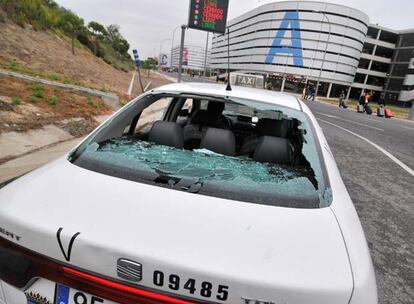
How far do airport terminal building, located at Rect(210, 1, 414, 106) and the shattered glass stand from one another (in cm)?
8086

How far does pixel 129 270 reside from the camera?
1.10m

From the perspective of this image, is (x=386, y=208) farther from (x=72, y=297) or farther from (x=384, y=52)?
(x=384, y=52)

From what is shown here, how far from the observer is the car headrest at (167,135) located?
2305 mm

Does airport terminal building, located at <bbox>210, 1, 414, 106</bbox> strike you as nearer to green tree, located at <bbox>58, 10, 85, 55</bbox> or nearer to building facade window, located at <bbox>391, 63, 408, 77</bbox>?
building facade window, located at <bbox>391, 63, 408, 77</bbox>

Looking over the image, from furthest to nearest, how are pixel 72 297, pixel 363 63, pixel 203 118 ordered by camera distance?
pixel 363 63
pixel 203 118
pixel 72 297

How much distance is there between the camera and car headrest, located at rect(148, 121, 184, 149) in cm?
230

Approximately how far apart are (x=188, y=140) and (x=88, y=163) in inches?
48.1

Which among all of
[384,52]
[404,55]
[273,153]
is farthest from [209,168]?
[384,52]

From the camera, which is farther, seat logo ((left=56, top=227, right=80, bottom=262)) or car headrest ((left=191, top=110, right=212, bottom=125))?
car headrest ((left=191, top=110, right=212, bottom=125))

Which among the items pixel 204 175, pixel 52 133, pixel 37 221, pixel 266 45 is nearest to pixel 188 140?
pixel 204 175

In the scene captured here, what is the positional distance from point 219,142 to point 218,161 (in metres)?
0.25

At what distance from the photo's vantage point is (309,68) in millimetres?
79375

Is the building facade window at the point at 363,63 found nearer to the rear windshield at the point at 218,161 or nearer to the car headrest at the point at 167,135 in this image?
the rear windshield at the point at 218,161

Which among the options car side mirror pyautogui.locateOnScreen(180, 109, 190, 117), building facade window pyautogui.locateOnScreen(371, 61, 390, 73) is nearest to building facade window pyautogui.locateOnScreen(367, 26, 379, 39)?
building facade window pyautogui.locateOnScreen(371, 61, 390, 73)
